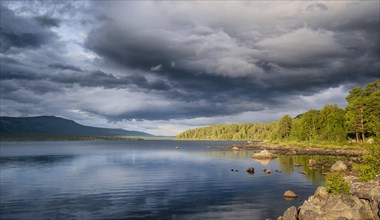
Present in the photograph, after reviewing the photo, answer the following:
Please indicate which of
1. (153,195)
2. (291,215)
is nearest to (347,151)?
(153,195)

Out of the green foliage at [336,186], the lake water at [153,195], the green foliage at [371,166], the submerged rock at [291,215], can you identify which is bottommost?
the lake water at [153,195]

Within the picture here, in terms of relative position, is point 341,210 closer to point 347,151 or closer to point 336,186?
point 336,186

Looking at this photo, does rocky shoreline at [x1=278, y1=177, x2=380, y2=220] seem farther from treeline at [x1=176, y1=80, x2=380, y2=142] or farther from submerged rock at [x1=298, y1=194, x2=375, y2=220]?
treeline at [x1=176, y1=80, x2=380, y2=142]

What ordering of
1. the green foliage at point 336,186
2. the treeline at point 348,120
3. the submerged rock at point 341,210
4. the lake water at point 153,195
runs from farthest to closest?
the treeline at point 348,120, the lake water at point 153,195, the green foliage at point 336,186, the submerged rock at point 341,210

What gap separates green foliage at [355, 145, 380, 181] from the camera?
141 feet

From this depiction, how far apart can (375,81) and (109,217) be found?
143 meters

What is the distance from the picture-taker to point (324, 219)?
2727 centimetres

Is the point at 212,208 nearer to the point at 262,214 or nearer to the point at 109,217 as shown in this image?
the point at 262,214

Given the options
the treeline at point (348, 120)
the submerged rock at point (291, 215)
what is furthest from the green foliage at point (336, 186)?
the treeline at point (348, 120)

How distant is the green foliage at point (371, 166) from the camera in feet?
141

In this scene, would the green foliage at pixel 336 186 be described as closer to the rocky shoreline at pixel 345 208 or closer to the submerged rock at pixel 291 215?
the rocky shoreline at pixel 345 208

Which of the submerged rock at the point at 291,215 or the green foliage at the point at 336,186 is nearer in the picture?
the submerged rock at the point at 291,215

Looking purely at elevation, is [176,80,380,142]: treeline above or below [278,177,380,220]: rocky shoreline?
above

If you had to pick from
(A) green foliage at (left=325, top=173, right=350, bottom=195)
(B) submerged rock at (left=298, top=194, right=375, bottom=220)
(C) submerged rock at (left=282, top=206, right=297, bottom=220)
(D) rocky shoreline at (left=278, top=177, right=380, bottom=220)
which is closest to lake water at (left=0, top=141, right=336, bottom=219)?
(C) submerged rock at (left=282, top=206, right=297, bottom=220)
